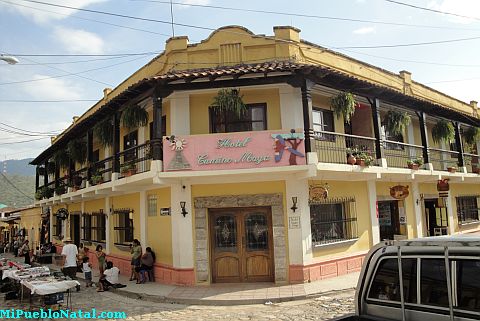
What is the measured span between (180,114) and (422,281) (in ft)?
32.4

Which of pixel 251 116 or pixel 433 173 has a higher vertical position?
pixel 251 116

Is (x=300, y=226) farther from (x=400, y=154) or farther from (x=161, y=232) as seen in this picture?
(x=400, y=154)

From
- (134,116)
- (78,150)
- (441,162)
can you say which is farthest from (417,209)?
(78,150)

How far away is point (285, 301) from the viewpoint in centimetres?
998

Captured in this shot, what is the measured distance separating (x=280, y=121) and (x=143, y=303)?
22.2 ft

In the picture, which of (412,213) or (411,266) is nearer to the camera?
(411,266)

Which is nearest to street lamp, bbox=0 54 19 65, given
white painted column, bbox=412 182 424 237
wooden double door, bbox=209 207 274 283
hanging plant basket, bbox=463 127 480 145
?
wooden double door, bbox=209 207 274 283

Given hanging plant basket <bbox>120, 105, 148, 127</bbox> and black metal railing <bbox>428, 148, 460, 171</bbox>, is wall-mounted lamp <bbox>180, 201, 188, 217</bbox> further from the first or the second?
black metal railing <bbox>428, 148, 460, 171</bbox>

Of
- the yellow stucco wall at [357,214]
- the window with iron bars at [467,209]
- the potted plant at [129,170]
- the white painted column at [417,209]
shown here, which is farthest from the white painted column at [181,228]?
the window with iron bars at [467,209]

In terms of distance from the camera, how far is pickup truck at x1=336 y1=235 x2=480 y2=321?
3196 millimetres

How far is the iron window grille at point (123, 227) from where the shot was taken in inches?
608

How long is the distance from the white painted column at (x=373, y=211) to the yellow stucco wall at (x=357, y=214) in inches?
4.4

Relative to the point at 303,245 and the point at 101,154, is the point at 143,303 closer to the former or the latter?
the point at 303,245

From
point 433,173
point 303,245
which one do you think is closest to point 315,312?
point 303,245
